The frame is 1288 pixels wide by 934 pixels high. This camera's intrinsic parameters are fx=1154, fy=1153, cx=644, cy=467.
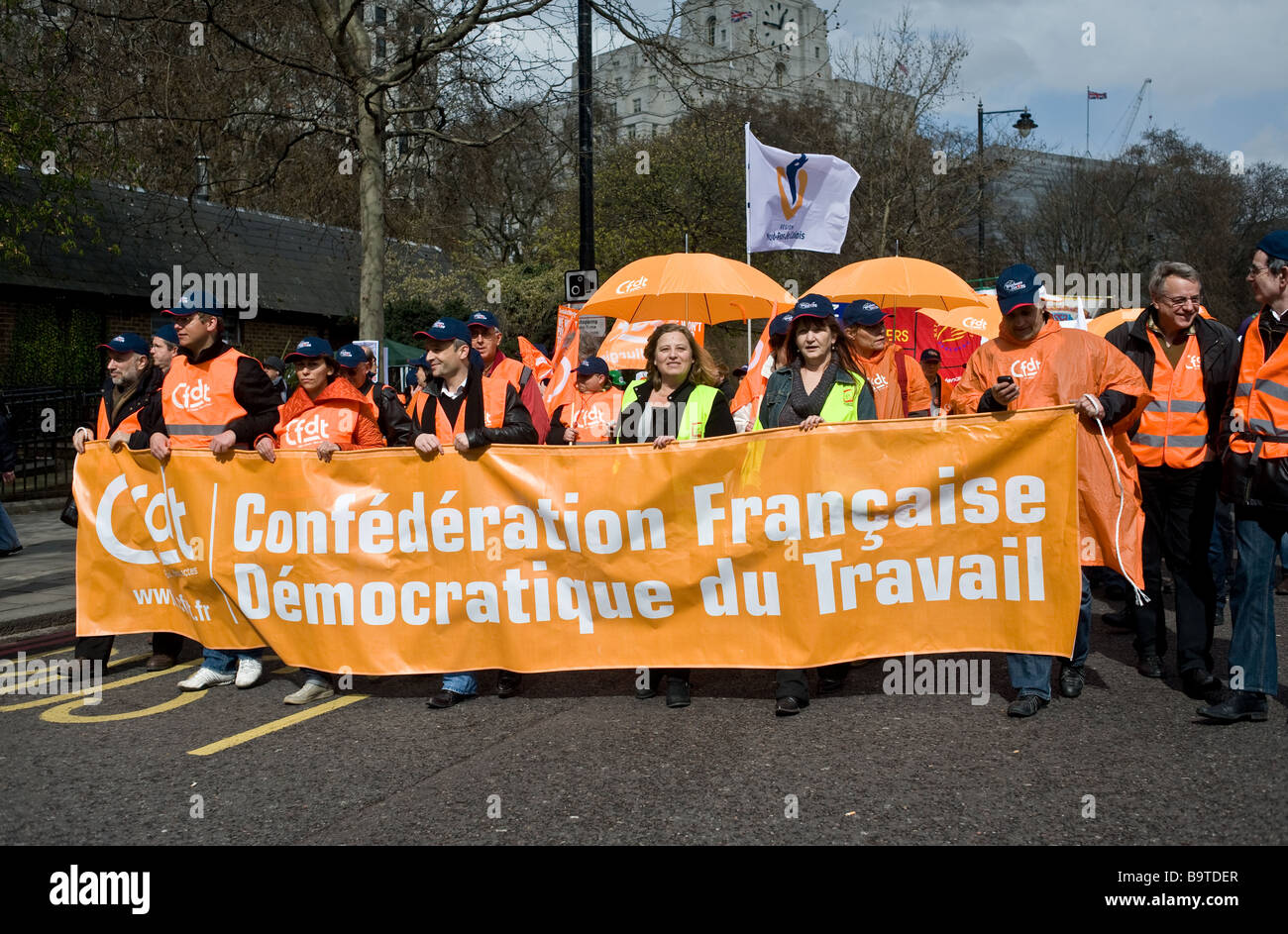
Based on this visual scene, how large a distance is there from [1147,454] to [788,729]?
234 cm

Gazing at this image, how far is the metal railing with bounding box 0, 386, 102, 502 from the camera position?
15.9 m

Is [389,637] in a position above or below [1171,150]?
below

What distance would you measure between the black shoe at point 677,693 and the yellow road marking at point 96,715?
8.27 feet

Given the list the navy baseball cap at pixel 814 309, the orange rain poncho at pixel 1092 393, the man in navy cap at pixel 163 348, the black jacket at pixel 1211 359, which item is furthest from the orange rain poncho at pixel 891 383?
the man in navy cap at pixel 163 348

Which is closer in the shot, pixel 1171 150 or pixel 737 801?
pixel 737 801

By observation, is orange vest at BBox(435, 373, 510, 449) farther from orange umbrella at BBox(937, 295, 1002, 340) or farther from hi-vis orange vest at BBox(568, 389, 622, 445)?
orange umbrella at BBox(937, 295, 1002, 340)

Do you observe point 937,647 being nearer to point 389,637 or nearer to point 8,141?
point 389,637

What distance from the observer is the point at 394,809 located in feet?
14.0

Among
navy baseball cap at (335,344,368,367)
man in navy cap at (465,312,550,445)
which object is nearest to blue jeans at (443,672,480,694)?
navy baseball cap at (335,344,368,367)

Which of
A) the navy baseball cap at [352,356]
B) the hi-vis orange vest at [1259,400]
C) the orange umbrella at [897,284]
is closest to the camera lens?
the hi-vis orange vest at [1259,400]

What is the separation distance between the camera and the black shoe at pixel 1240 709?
16.6 ft

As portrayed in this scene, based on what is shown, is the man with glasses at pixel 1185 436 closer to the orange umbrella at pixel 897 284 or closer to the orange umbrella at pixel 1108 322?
the orange umbrella at pixel 897 284

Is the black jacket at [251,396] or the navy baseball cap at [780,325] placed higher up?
the navy baseball cap at [780,325]

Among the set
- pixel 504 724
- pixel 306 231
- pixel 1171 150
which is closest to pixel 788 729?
pixel 504 724
